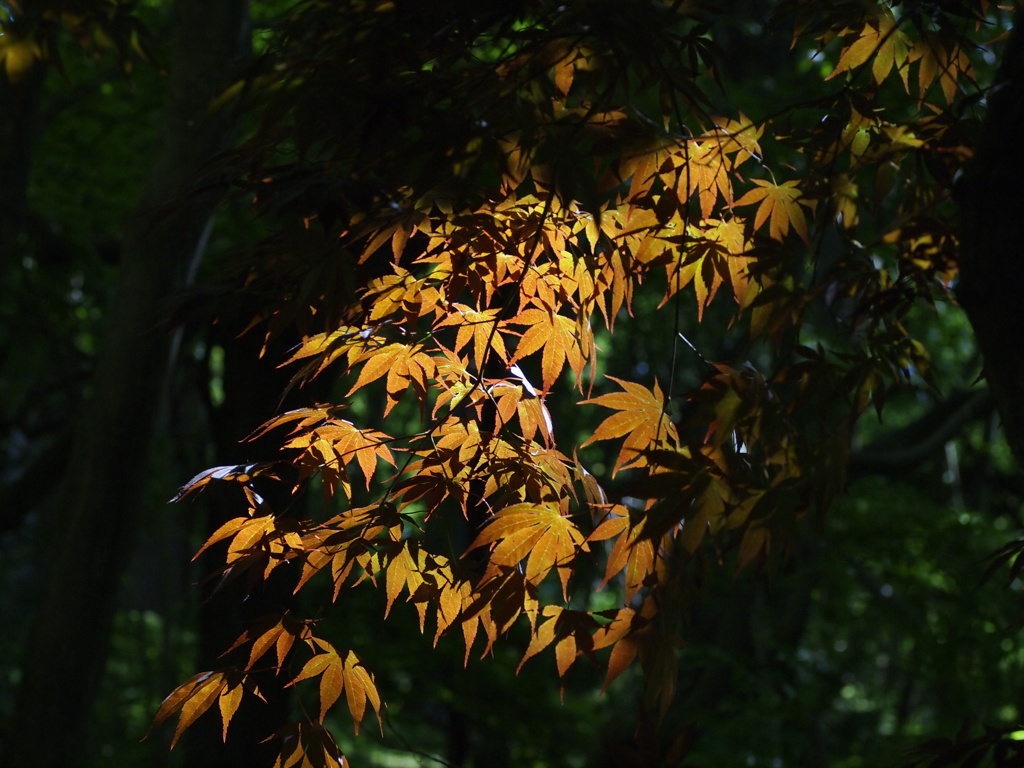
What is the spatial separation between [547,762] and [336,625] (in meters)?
1.46

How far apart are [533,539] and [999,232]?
75 cm

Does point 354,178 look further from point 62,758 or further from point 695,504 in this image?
point 62,758

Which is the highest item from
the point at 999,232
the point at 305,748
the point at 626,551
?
the point at 999,232

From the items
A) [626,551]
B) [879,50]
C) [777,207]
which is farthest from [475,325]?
[879,50]

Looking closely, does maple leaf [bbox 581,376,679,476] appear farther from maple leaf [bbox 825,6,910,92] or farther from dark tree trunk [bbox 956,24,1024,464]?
maple leaf [bbox 825,6,910,92]

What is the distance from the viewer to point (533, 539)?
1.35 metres

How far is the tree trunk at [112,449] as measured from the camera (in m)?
3.45

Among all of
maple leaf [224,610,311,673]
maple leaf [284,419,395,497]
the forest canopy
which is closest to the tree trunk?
the forest canopy

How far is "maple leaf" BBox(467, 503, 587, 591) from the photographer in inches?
50.8

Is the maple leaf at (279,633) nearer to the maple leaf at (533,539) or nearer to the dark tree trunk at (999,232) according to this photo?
the maple leaf at (533,539)

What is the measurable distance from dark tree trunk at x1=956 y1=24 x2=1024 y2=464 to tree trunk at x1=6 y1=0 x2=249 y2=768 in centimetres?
289

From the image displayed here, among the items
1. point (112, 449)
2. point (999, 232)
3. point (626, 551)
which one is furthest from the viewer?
point (112, 449)

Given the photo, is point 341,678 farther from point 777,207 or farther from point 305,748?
point 777,207

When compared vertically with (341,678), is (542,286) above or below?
above
